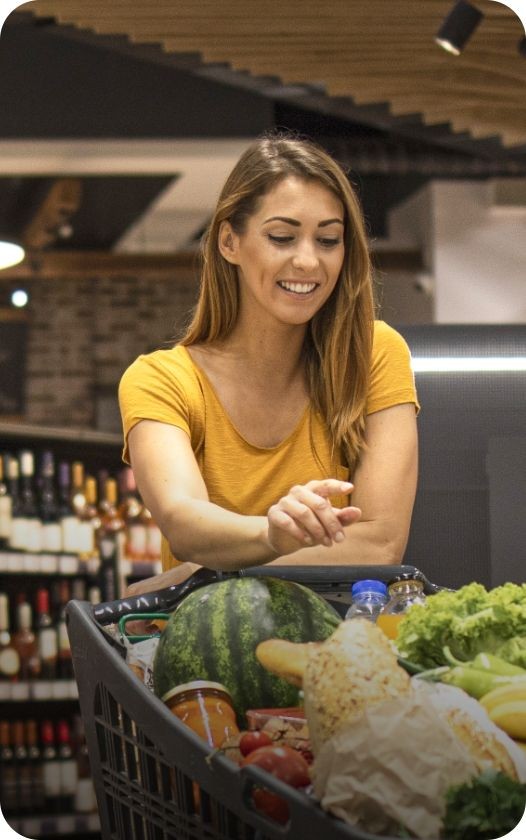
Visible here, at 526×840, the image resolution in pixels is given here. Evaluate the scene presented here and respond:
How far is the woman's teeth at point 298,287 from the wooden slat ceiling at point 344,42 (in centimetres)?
298

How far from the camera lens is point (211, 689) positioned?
2.71 feet

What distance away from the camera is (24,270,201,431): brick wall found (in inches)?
359

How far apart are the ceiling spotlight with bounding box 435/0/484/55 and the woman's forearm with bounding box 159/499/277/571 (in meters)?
2.49

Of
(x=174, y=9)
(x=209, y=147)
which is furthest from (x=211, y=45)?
(x=209, y=147)

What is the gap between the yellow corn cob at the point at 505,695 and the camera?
0.76 meters

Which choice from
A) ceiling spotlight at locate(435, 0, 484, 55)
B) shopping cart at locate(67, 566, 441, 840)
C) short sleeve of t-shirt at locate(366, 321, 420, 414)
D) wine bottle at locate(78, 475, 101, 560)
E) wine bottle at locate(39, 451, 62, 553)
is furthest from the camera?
wine bottle at locate(78, 475, 101, 560)

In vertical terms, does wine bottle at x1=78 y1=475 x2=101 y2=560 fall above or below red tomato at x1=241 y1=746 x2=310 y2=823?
below

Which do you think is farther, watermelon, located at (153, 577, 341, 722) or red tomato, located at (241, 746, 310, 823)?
watermelon, located at (153, 577, 341, 722)

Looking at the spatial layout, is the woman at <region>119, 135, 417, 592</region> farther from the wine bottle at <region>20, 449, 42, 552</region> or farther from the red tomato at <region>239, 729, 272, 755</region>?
the wine bottle at <region>20, 449, 42, 552</region>

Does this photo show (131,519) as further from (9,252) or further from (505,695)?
(505,695)

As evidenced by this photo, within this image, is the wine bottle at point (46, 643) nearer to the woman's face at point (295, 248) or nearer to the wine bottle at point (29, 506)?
the wine bottle at point (29, 506)

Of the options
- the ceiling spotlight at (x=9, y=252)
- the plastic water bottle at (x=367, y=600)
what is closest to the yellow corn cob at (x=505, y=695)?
the plastic water bottle at (x=367, y=600)

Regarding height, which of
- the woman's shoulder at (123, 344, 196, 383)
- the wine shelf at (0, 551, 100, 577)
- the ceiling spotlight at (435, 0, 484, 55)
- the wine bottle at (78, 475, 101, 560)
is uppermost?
the ceiling spotlight at (435, 0, 484, 55)

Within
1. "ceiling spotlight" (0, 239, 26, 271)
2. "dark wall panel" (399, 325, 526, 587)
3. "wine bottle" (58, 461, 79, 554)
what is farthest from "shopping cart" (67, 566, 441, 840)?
"ceiling spotlight" (0, 239, 26, 271)
